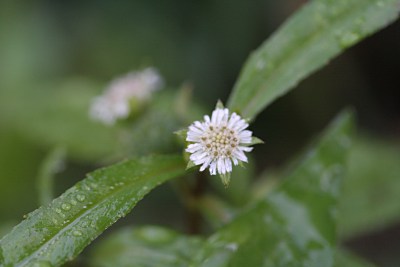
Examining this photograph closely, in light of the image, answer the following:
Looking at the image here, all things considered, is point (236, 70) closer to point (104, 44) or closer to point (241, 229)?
point (104, 44)

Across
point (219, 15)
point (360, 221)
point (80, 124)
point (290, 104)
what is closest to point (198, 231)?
point (360, 221)

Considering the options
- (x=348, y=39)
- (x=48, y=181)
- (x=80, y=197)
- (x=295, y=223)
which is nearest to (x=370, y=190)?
(x=295, y=223)

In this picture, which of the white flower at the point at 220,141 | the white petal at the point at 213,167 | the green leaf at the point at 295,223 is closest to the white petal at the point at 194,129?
the white flower at the point at 220,141

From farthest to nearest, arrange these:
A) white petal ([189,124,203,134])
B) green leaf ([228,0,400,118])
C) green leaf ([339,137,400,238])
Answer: green leaf ([339,137,400,238]) → green leaf ([228,0,400,118]) → white petal ([189,124,203,134])

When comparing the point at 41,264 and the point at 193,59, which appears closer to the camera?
the point at 41,264

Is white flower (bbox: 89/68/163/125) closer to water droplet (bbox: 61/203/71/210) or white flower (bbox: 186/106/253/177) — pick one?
white flower (bbox: 186/106/253/177)

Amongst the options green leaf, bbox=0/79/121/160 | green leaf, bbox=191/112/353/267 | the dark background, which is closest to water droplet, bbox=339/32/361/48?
green leaf, bbox=191/112/353/267

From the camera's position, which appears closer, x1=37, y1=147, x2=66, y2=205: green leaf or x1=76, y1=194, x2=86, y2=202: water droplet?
x1=76, y1=194, x2=86, y2=202: water droplet

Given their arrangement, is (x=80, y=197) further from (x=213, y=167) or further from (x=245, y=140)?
(x=245, y=140)
